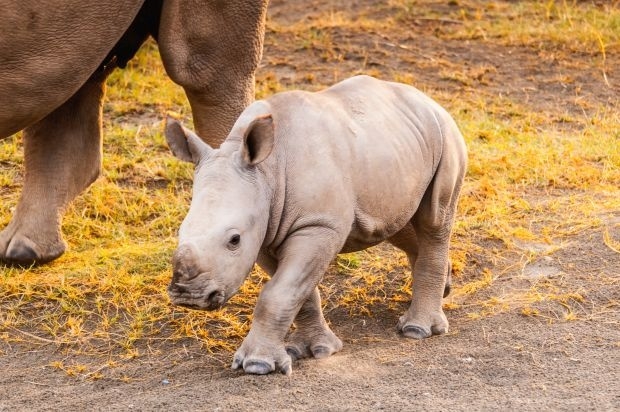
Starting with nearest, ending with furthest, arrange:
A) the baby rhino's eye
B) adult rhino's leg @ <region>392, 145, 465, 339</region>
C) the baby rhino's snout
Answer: the baby rhino's snout
the baby rhino's eye
adult rhino's leg @ <region>392, 145, 465, 339</region>

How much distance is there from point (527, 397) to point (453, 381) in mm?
259

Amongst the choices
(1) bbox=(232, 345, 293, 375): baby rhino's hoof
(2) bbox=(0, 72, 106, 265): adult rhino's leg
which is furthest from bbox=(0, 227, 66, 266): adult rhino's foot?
(1) bbox=(232, 345, 293, 375): baby rhino's hoof

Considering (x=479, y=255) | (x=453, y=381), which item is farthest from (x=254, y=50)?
(x=453, y=381)

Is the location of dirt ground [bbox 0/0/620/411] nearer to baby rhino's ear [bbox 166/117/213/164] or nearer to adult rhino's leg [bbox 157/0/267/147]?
baby rhino's ear [bbox 166/117/213/164]

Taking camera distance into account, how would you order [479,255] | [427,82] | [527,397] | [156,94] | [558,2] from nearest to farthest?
[527,397] → [479,255] → [156,94] → [427,82] → [558,2]

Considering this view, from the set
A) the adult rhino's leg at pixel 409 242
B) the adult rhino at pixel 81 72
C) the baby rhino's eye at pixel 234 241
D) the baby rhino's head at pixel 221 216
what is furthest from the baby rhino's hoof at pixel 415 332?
the adult rhino at pixel 81 72

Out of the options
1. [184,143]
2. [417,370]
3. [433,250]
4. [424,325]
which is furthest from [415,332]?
[184,143]

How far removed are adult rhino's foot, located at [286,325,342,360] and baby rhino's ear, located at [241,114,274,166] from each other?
28.8 inches

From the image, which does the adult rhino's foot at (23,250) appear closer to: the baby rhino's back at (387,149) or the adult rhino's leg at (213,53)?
the adult rhino's leg at (213,53)

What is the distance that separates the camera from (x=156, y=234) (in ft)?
19.6

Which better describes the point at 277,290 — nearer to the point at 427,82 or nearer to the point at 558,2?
the point at 427,82

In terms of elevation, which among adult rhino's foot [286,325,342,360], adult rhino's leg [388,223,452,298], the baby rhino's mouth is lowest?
adult rhino's foot [286,325,342,360]

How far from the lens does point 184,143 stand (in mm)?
4148

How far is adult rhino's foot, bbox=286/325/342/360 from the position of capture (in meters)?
4.38
